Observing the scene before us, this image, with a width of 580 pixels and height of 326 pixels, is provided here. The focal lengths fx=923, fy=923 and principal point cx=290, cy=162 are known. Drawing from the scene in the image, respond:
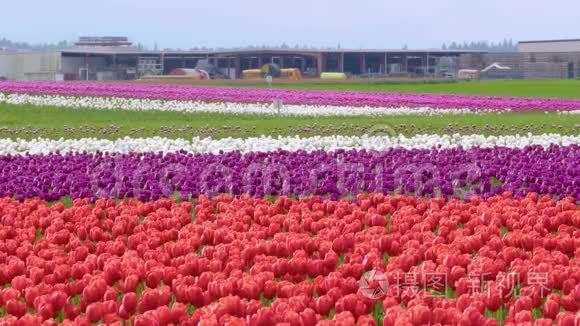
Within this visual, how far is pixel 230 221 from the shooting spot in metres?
7.74

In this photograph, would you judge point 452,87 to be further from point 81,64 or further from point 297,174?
point 297,174

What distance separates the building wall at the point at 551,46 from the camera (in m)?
86.4

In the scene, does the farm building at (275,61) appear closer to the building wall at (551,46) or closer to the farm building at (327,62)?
the farm building at (327,62)

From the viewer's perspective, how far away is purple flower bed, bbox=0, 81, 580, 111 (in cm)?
3244

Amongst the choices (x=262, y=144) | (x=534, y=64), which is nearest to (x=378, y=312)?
(x=262, y=144)

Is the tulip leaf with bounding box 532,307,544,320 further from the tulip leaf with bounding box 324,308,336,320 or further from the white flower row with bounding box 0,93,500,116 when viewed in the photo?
the white flower row with bounding box 0,93,500,116

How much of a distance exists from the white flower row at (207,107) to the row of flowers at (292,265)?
2083 centimetres

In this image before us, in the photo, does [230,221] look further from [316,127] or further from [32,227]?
[316,127]

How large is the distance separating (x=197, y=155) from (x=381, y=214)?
5.21 m

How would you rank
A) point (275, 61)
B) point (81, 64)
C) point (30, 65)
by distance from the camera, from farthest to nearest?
point (275, 61)
point (81, 64)
point (30, 65)

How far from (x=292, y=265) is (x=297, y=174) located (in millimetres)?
4814

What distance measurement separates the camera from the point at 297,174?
35.0ft

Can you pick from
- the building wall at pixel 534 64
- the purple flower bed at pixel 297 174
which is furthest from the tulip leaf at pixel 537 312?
the building wall at pixel 534 64

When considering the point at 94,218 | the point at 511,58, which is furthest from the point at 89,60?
the point at 94,218
